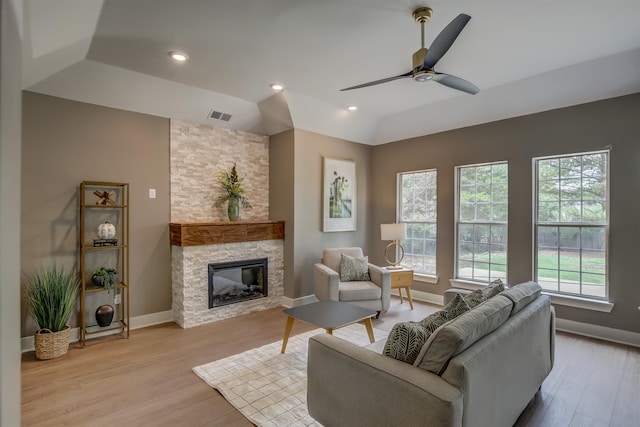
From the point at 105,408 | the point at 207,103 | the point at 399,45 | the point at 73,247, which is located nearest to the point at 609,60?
the point at 399,45

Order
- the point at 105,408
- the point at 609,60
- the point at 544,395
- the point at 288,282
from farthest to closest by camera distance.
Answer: the point at 288,282 → the point at 609,60 → the point at 544,395 → the point at 105,408

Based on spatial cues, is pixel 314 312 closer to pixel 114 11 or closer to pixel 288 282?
pixel 288 282

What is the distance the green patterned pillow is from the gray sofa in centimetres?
4

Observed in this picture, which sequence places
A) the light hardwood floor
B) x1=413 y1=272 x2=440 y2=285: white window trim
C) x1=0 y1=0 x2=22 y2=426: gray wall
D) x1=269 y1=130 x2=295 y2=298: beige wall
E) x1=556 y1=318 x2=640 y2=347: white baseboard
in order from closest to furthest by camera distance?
1. x1=0 y1=0 x2=22 y2=426: gray wall
2. the light hardwood floor
3. x1=556 y1=318 x2=640 y2=347: white baseboard
4. x1=269 y1=130 x2=295 y2=298: beige wall
5. x1=413 y1=272 x2=440 y2=285: white window trim

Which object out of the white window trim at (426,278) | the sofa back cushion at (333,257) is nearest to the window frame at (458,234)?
the white window trim at (426,278)

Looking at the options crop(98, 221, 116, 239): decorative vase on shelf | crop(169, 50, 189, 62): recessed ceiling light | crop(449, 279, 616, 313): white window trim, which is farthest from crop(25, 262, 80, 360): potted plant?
crop(449, 279, 616, 313): white window trim

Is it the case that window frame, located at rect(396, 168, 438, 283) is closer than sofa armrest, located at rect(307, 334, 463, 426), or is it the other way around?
sofa armrest, located at rect(307, 334, 463, 426)

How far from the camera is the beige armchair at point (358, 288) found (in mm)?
4051

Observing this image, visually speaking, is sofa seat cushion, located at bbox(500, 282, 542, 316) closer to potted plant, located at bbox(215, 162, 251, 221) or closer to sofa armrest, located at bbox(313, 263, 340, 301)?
sofa armrest, located at bbox(313, 263, 340, 301)

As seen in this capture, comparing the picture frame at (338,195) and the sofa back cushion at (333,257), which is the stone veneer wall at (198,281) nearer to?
the sofa back cushion at (333,257)

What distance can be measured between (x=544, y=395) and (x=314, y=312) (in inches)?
77.8

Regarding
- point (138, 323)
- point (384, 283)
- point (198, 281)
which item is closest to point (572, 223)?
point (384, 283)

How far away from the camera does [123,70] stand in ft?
11.3

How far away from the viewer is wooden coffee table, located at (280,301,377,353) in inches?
113
